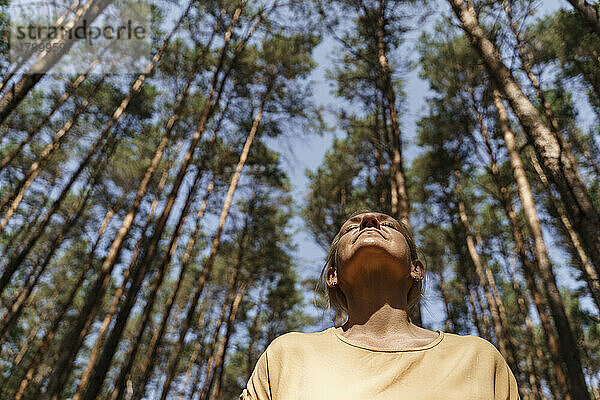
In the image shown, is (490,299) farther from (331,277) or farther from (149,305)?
(331,277)

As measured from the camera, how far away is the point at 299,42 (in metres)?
10.8

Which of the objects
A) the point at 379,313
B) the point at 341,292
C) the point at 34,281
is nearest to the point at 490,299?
the point at 341,292

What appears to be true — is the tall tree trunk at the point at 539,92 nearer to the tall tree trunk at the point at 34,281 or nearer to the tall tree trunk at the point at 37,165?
the tall tree trunk at the point at 37,165

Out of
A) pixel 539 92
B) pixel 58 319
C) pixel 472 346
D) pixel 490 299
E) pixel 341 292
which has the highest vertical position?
pixel 539 92

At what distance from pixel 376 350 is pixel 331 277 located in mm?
427

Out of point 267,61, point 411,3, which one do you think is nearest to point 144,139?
point 267,61

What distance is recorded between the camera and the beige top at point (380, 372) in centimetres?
114

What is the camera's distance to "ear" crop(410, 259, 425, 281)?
1645 mm

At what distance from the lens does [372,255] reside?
1476 millimetres

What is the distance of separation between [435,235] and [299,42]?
832 centimetres

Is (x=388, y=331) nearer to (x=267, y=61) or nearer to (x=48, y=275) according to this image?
(x=267, y=61)

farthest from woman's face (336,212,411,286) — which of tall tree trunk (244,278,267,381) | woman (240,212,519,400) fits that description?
tall tree trunk (244,278,267,381)

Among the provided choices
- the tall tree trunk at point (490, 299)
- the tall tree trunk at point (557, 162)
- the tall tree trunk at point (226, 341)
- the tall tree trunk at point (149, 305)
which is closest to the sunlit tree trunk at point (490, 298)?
the tall tree trunk at point (490, 299)

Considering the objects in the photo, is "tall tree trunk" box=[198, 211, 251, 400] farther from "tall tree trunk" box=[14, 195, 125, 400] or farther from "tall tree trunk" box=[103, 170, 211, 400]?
"tall tree trunk" box=[103, 170, 211, 400]
